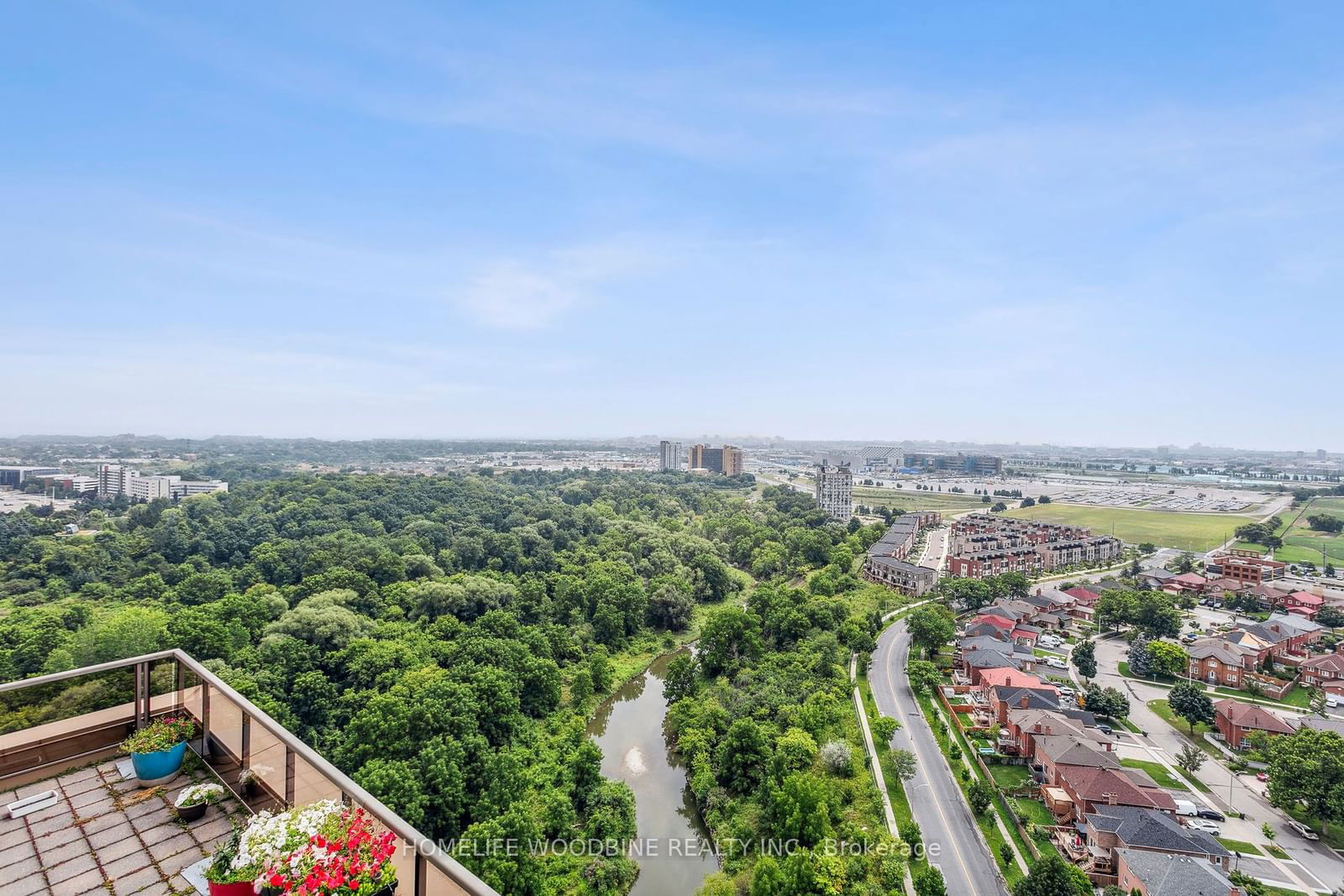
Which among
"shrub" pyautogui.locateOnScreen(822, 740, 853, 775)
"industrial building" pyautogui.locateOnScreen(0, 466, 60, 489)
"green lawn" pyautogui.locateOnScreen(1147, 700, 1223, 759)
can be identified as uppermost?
"industrial building" pyautogui.locateOnScreen(0, 466, 60, 489)

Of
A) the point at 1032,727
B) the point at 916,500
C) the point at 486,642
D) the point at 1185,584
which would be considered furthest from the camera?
the point at 916,500

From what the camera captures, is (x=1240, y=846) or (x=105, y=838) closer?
(x=105, y=838)

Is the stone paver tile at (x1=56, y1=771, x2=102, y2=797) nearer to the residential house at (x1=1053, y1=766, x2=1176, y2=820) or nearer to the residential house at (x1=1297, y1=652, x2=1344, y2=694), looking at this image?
the residential house at (x1=1053, y1=766, x2=1176, y2=820)

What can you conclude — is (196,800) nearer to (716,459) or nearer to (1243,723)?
(1243,723)

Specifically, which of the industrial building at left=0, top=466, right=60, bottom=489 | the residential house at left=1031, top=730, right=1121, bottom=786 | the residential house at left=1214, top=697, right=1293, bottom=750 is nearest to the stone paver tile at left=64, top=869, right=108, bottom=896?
the residential house at left=1031, top=730, right=1121, bottom=786

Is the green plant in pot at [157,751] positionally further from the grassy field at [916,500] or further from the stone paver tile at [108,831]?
the grassy field at [916,500]

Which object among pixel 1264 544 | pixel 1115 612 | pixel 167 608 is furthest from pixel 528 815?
pixel 1264 544

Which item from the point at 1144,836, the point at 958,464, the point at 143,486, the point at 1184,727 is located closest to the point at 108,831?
the point at 1144,836
